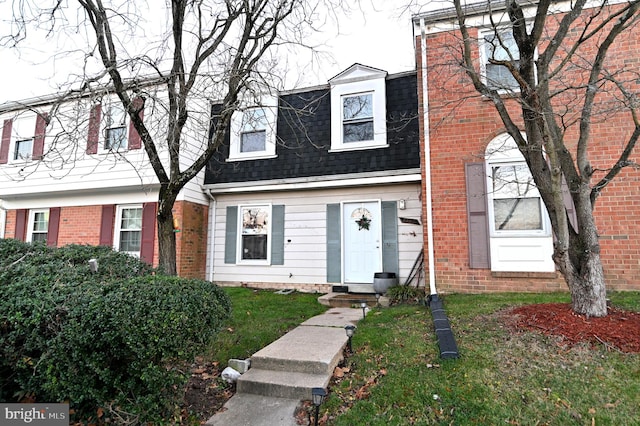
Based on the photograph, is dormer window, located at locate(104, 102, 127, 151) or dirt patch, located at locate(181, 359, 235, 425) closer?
dirt patch, located at locate(181, 359, 235, 425)

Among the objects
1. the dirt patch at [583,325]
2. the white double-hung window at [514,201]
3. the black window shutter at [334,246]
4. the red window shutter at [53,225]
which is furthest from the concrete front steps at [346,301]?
the red window shutter at [53,225]

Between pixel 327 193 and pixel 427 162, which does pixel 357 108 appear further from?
pixel 427 162

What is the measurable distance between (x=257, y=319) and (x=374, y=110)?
567cm

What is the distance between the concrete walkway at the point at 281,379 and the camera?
2920 millimetres

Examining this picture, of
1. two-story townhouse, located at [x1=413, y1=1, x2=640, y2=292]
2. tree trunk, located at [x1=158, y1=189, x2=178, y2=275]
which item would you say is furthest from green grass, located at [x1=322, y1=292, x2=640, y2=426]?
tree trunk, located at [x1=158, y1=189, x2=178, y2=275]

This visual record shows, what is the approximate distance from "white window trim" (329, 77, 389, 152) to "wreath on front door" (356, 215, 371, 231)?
1.72 meters

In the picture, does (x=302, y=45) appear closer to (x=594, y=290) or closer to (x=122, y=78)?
(x=122, y=78)

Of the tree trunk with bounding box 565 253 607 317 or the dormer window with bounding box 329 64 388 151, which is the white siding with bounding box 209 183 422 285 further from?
the tree trunk with bounding box 565 253 607 317

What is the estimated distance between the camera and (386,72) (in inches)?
331

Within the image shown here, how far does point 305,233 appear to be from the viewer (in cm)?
867

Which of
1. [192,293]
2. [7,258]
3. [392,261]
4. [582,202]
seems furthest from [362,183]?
[7,258]

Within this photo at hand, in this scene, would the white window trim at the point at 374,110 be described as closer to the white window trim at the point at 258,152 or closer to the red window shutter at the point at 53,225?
the white window trim at the point at 258,152

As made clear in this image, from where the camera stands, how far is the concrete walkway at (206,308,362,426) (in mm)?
2920

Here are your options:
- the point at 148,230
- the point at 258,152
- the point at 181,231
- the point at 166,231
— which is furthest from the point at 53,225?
the point at 166,231
